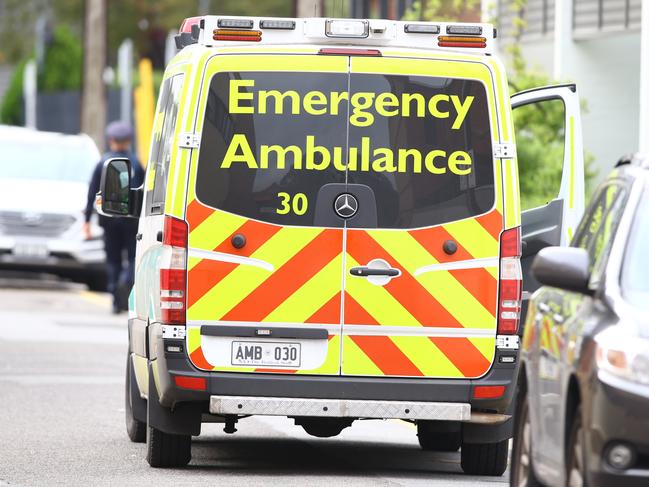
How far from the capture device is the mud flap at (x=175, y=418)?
32.9 feet

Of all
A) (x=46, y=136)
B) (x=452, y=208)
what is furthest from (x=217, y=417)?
(x=46, y=136)

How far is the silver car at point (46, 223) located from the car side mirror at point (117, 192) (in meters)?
13.1

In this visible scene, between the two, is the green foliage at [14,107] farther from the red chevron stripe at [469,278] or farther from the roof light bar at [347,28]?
the red chevron stripe at [469,278]

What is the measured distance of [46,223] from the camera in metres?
24.7

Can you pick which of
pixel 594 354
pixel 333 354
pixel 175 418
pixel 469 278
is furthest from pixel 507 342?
pixel 594 354

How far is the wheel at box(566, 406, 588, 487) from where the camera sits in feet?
22.3

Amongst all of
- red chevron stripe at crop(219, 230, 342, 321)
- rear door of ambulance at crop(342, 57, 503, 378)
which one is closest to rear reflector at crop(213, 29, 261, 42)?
rear door of ambulance at crop(342, 57, 503, 378)

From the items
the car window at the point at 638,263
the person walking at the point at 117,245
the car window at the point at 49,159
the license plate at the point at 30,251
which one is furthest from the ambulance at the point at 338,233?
the car window at the point at 49,159

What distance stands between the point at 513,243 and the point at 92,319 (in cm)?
1202

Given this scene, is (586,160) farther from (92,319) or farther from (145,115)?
(145,115)

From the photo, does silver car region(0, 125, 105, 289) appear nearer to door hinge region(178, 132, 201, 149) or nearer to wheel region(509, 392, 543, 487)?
door hinge region(178, 132, 201, 149)

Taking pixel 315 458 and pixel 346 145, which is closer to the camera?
pixel 346 145

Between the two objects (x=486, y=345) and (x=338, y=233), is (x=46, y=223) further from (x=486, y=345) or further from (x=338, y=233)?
(x=486, y=345)

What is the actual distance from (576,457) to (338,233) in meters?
3.00
